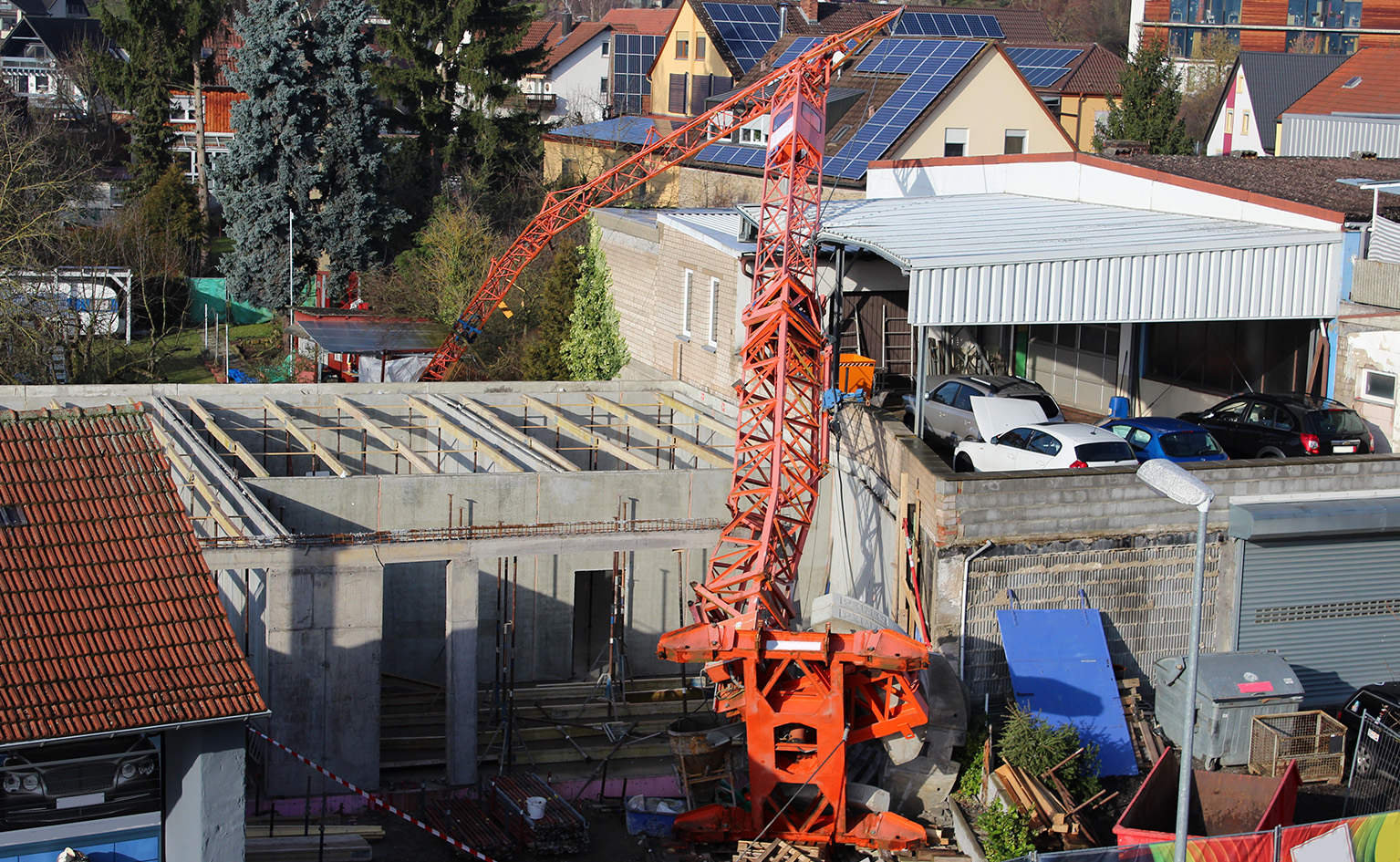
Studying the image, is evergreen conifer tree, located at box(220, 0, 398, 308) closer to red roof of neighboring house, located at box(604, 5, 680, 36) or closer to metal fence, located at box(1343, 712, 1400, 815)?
red roof of neighboring house, located at box(604, 5, 680, 36)

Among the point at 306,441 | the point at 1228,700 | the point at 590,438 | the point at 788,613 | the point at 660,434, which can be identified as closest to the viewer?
the point at 1228,700

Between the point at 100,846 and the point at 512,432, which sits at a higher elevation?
the point at 512,432

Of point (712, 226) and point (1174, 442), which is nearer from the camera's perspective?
point (1174, 442)

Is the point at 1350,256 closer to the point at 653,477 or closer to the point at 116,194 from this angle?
the point at 653,477

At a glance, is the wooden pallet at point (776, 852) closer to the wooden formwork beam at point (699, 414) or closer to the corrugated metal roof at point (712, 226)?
the wooden formwork beam at point (699, 414)

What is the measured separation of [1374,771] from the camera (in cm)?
1611

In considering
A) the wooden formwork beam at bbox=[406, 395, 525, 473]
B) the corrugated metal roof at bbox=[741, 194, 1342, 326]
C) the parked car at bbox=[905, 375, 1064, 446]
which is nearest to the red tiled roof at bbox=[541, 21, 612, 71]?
the wooden formwork beam at bbox=[406, 395, 525, 473]

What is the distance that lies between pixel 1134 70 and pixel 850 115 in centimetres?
1216

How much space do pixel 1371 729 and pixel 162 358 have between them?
39457 mm

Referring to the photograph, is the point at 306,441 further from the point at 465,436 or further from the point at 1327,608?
the point at 1327,608

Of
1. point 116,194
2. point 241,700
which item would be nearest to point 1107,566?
point 241,700

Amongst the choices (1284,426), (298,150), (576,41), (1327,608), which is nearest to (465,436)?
(1284,426)

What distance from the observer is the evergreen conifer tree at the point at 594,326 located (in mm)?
34906

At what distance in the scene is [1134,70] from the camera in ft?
149
